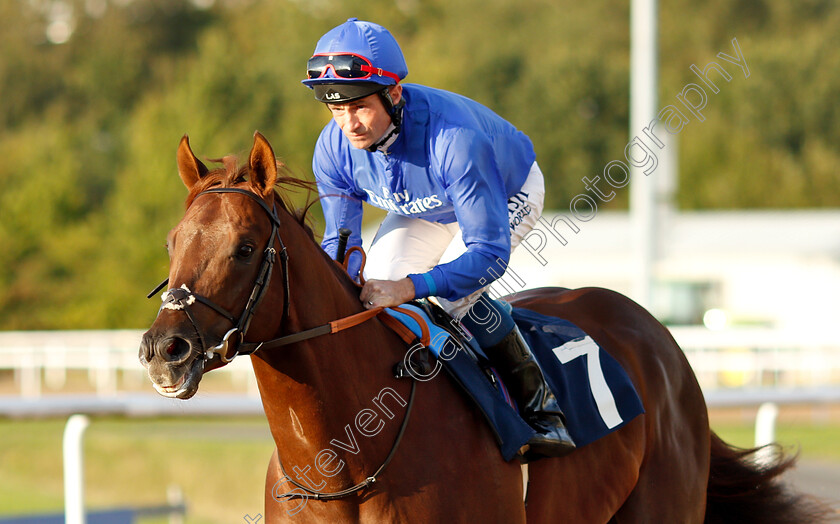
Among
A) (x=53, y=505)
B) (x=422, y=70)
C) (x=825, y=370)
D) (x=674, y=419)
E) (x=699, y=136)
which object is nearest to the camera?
(x=674, y=419)

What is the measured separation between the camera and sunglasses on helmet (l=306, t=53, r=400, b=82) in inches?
116

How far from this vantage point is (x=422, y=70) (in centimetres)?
2856

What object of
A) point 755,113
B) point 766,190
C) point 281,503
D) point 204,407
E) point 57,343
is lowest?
point 281,503

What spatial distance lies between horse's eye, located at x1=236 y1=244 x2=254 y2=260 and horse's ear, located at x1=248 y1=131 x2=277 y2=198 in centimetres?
19

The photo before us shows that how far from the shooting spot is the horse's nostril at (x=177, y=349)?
2320 mm

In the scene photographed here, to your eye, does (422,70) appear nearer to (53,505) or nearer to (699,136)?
(699,136)

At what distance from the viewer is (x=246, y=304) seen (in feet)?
8.21

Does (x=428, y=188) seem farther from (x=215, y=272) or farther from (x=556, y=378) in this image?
(x=215, y=272)

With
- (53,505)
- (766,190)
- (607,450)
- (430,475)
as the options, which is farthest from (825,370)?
(766,190)

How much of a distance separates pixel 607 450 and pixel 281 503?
1.30 metres

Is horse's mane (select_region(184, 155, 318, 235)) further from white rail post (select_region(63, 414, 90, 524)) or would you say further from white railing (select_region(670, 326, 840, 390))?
white railing (select_region(670, 326, 840, 390))

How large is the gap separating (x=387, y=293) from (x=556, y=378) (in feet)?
3.15

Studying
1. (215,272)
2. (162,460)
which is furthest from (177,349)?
(162,460)

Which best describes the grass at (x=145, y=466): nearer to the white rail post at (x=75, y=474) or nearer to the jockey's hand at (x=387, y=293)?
the white rail post at (x=75, y=474)
